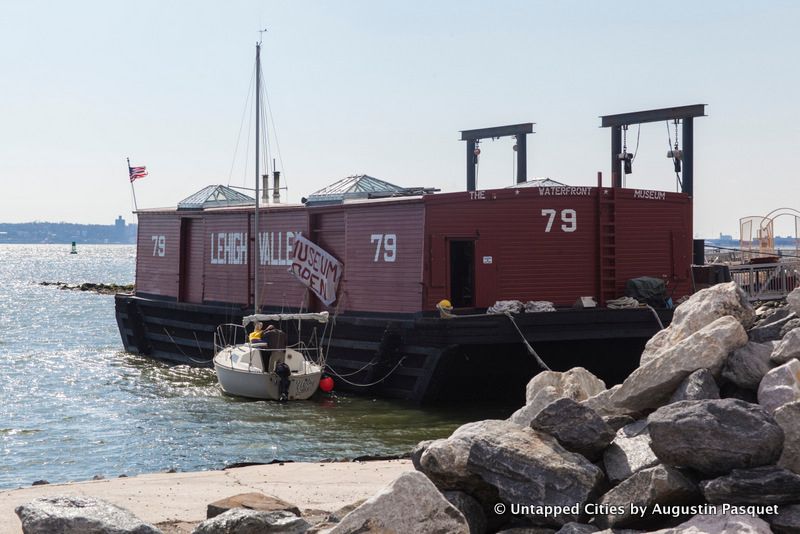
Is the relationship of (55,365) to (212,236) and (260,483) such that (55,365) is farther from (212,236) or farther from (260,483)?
(260,483)

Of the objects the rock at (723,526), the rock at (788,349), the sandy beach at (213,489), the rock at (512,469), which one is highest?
the rock at (788,349)

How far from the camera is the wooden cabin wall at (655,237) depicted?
25.4 m

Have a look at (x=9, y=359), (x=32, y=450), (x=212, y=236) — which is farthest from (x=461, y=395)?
(x=9, y=359)

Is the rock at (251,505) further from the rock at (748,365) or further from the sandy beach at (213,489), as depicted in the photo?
the rock at (748,365)

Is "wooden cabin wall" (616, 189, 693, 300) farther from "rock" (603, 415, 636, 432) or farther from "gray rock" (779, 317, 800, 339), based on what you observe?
"rock" (603, 415, 636, 432)

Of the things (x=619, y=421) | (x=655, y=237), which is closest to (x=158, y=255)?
(x=655, y=237)

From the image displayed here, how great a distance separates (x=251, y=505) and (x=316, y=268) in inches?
666

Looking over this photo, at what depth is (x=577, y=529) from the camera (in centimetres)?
914

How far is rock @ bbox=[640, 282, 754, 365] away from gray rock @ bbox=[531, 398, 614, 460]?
6.02 feet

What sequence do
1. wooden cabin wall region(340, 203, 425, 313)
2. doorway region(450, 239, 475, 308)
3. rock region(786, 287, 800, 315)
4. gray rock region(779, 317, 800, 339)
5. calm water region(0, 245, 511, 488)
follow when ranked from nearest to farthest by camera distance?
1. gray rock region(779, 317, 800, 339)
2. rock region(786, 287, 800, 315)
3. calm water region(0, 245, 511, 488)
4. wooden cabin wall region(340, 203, 425, 313)
5. doorway region(450, 239, 475, 308)

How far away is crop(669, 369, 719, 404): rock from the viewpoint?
10.6 metres

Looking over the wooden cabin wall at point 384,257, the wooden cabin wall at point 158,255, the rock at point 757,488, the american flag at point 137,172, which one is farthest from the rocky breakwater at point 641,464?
the american flag at point 137,172

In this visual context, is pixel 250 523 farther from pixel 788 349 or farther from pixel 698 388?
pixel 788 349

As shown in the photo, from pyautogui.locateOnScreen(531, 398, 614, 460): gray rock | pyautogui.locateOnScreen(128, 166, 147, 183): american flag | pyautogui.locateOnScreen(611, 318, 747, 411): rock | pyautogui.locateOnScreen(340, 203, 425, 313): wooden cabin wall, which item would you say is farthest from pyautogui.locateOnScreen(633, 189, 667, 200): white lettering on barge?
pyautogui.locateOnScreen(128, 166, 147, 183): american flag
